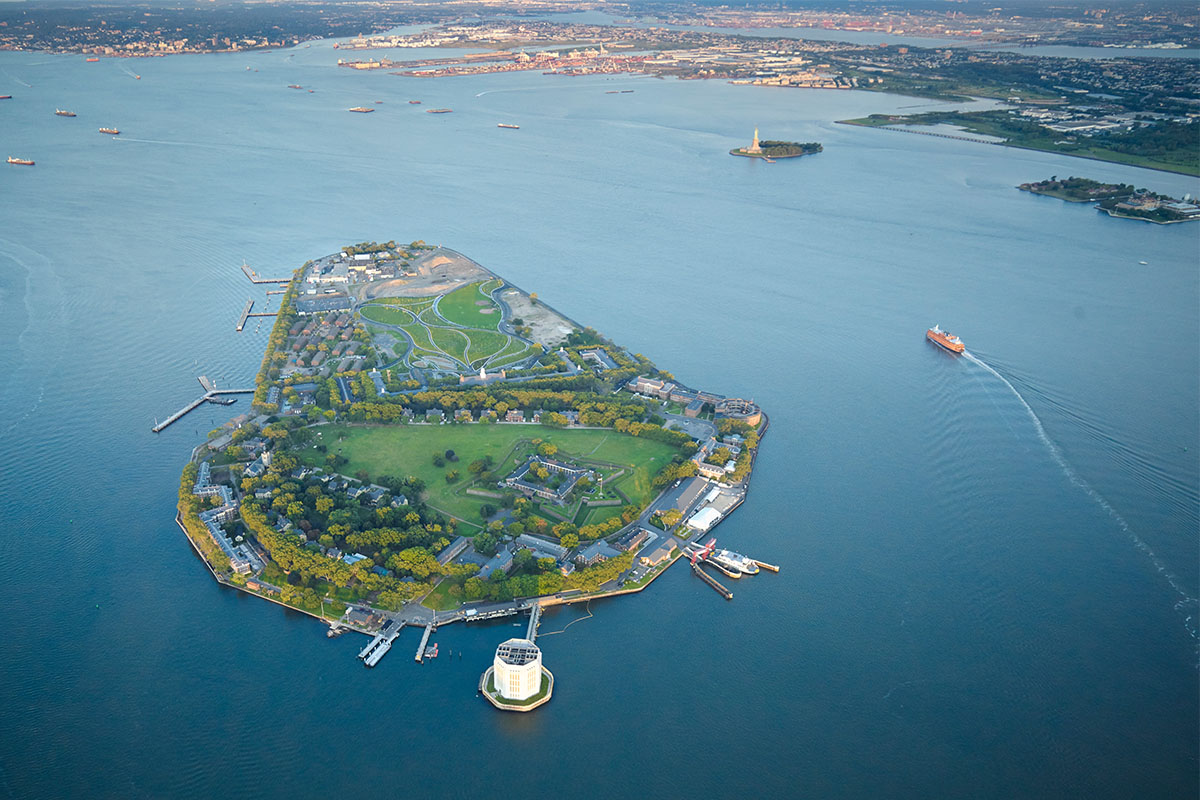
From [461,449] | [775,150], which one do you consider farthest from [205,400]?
[775,150]

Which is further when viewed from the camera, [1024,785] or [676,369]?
[676,369]

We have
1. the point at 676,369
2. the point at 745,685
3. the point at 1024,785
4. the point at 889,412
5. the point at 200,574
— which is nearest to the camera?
the point at 1024,785

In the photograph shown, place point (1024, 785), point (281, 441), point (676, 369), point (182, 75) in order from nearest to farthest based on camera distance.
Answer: point (1024, 785) → point (281, 441) → point (676, 369) → point (182, 75)

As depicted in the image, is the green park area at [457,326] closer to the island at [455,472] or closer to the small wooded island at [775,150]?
the island at [455,472]

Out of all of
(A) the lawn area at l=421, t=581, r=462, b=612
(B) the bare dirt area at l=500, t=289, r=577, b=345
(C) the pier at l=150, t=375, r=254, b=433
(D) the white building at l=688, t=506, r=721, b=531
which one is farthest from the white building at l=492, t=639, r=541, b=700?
(B) the bare dirt area at l=500, t=289, r=577, b=345

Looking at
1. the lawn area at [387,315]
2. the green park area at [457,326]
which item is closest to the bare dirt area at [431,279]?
the green park area at [457,326]

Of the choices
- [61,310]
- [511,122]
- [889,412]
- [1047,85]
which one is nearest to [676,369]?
[889,412]

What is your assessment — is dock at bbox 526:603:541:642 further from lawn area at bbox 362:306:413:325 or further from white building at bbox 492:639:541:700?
lawn area at bbox 362:306:413:325

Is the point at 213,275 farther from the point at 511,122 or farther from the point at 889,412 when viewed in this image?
the point at 511,122
